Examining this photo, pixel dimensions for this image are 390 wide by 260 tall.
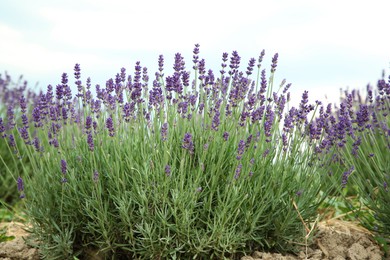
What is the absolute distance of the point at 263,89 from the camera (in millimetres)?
3795

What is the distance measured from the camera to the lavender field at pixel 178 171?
3275 millimetres

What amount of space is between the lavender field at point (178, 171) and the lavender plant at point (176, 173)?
1cm

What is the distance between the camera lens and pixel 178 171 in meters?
3.43

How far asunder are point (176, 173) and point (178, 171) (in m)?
0.03

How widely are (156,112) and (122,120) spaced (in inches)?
11.0

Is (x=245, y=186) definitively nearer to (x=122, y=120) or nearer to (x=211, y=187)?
(x=211, y=187)

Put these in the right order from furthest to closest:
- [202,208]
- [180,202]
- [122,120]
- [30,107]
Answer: [30,107], [122,120], [202,208], [180,202]

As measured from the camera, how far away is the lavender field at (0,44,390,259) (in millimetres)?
3275

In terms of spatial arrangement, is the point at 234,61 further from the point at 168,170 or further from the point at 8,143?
the point at 8,143

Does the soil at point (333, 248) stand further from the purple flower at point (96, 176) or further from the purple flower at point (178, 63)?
the purple flower at point (178, 63)

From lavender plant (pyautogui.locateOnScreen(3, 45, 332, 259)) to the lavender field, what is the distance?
0.01 m

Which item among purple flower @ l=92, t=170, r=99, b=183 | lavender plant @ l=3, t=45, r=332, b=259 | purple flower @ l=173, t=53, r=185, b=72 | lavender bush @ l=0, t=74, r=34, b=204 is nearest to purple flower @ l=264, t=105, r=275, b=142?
lavender plant @ l=3, t=45, r=332, b=259

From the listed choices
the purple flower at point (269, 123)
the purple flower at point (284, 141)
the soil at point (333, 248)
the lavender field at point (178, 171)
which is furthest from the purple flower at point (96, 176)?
the purple flower at point (284, 141)

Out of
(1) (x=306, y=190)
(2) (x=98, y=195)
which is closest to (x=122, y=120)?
(2) (x=98, y=195)
